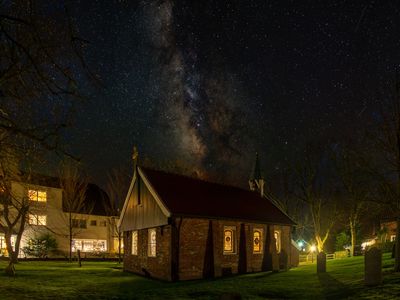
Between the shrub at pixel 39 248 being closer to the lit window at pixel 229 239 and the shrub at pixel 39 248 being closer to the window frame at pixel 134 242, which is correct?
the window frame at pixel 134 242

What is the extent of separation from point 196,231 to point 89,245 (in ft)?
129

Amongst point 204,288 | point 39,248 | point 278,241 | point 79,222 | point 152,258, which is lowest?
point 39,248

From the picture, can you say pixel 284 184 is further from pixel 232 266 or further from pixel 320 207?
pixel 232 266

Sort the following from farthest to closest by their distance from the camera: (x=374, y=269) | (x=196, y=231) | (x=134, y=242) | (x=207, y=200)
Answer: (x=134, y=242), (x=207, y=200), (x=196, y=231), (x=374, y=269)

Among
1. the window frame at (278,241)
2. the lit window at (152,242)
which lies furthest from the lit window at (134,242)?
the window frame at (278,241)

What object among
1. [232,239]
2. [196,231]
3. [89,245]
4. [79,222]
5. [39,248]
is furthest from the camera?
[89,245]

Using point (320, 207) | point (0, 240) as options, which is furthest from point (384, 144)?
point (0, 240)

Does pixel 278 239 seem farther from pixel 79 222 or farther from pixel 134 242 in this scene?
pixel 79 222

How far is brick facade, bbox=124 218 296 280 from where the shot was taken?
25.3 m

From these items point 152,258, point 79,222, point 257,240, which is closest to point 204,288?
point 152,258

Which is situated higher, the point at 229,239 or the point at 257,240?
the point at 229,239

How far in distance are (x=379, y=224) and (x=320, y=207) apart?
92.4 feet

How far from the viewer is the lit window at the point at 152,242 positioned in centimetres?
2740

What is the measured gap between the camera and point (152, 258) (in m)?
27.2
